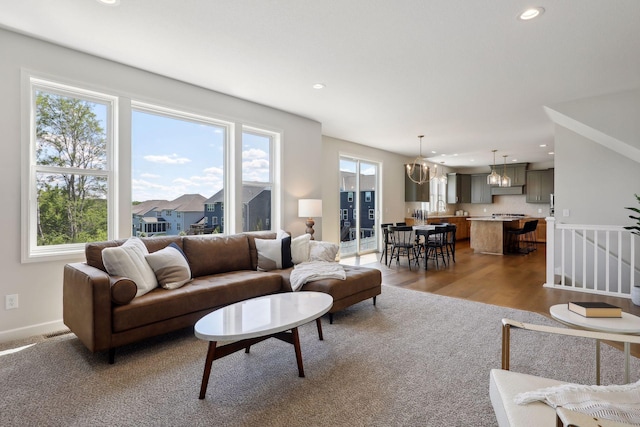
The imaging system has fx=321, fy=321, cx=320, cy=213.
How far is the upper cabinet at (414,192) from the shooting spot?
8922 millimetres

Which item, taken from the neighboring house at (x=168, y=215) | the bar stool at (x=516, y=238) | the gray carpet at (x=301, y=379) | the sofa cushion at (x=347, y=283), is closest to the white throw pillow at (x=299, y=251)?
the sofa cushion at (x=347, y=283)

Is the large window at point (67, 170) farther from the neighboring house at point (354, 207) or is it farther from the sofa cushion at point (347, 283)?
the neighboring house at point (354, 207)

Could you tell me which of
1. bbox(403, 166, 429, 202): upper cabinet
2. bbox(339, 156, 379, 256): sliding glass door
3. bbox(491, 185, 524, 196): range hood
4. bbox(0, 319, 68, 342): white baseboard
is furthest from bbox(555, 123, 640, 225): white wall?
bbox(0, 319, 68, 342): white baseboard

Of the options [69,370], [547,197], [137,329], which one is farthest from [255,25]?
[547,197]

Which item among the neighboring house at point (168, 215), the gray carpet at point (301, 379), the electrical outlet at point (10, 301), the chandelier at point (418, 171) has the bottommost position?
the gray carpet at point (301, 379)

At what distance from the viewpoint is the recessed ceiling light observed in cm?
242

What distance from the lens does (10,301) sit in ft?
9.28

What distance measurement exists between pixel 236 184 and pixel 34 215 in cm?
217

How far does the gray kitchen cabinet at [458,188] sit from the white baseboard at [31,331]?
1105cm

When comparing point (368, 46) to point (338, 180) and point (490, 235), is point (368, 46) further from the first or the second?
point (490, 235)

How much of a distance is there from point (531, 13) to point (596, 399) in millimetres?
2659

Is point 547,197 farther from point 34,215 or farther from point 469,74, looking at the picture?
point 34,215

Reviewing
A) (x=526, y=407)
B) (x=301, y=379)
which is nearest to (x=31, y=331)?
(x=301, y=379)

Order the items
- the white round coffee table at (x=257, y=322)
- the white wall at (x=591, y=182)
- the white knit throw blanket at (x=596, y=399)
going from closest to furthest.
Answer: the white knit throw blanket at (x=596, y=399) < the white round coffee table at (x=257, y=322) < the white wall at (x=591, y=182)
